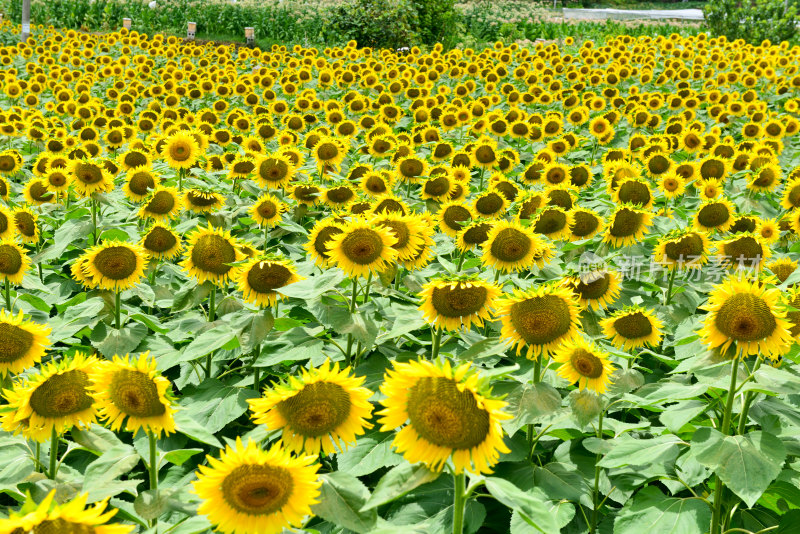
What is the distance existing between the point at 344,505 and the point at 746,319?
1556 millimetres

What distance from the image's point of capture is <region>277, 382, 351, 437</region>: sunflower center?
219 centimetres

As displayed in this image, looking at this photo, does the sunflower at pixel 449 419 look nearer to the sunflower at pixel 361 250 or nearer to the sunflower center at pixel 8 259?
the sunflower at pixel 361 250

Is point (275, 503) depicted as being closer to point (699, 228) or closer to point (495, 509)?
point (495, 509)

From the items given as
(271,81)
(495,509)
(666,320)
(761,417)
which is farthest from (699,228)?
(271,81)

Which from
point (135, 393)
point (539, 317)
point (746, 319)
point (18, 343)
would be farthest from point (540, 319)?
point (18, 343)

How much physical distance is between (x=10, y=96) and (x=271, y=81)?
3.90 meters

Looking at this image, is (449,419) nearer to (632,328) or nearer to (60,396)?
(60,396)

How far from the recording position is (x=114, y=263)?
3732 millimetres

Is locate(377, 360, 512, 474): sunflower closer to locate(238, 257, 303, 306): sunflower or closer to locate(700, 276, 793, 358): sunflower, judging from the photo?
locate(700, 276, 793, 358): sunflower

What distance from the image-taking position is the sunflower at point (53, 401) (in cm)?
234

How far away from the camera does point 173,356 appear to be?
3.63 meters

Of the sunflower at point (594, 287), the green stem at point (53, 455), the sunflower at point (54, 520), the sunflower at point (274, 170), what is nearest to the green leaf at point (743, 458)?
the sunflower at point (594, 287)

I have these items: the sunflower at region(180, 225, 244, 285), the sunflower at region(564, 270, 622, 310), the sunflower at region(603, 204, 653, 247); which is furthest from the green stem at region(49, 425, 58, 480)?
the sunflower at region(603, 204, 653, 247)

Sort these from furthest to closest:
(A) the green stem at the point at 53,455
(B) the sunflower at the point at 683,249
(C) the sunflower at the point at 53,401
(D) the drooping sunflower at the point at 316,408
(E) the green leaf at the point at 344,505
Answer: (B) the sunflower at the point at 683,249 < (A) the green stem at the point at 53,455 < (C) the sunflower at the point at 53,401 < (D) the drooping sunflower at the point at 316,408 < (E) the green leaf at the point at 344,505
